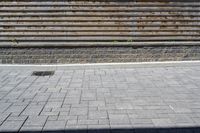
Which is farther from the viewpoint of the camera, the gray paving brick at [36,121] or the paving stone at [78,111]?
the paving stone at [78,111]

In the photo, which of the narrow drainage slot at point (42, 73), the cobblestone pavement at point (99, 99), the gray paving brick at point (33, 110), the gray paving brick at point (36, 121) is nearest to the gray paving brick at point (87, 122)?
the cobblestone pavement at point (99, 99)

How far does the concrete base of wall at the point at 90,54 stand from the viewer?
9.95m

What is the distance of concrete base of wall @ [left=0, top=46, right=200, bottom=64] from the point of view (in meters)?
9.95

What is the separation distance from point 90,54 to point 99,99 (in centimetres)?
394

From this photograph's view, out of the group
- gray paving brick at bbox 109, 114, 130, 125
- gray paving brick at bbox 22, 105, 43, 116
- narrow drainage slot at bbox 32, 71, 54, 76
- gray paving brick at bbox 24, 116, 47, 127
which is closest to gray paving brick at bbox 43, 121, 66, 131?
gray paving brick at bbox 24, 116, 47, 127

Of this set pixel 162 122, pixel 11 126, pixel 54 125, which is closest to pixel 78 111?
pixel 54 125

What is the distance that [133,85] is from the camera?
A: 24.9 ft

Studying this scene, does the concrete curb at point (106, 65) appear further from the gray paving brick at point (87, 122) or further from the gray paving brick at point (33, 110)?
the gray paving brick at point (87, 122)

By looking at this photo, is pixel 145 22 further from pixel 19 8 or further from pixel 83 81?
pixel 19 8

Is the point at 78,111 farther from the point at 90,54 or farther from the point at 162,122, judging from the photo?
the point at 90,54

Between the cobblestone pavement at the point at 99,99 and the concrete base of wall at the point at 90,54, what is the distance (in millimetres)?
588

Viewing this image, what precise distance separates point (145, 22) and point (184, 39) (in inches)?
62.7

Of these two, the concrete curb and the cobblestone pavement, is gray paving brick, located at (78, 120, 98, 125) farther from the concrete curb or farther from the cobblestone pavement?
the concrete curb

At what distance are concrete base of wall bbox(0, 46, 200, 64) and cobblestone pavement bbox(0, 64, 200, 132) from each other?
59cm
